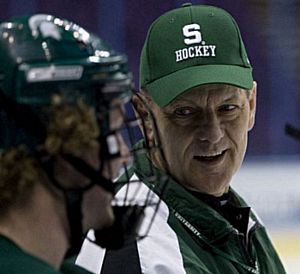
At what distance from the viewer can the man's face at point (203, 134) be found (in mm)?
1830

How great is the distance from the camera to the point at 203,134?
6.02 ft

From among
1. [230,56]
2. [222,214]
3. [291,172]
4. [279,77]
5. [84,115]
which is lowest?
[291,172]

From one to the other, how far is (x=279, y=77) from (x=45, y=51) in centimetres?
303

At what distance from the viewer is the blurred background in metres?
4.03

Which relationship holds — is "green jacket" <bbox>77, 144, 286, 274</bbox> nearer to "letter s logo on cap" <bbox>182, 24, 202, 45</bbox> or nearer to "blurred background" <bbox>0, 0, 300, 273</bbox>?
"letter s logo on cap" <bbox>182, 24, 202, 45</bbox>

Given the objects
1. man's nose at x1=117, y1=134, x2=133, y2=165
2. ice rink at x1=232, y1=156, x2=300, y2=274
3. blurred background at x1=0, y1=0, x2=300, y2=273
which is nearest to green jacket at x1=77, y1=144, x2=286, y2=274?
man's nose at x1=117, y1=134, x2=133, y2=165

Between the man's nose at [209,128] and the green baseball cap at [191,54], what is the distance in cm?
6

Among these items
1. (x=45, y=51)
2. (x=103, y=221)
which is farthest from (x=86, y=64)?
(x=103, y=221)

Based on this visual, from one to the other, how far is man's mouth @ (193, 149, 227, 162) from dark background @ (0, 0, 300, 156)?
2073 millimetres

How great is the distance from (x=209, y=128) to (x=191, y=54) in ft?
0.40

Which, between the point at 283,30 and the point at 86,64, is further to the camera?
the point at 283,30

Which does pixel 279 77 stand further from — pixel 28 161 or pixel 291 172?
pixel 28 161

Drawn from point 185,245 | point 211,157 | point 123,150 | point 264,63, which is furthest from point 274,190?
point 123,150

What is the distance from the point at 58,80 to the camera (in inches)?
50.1
